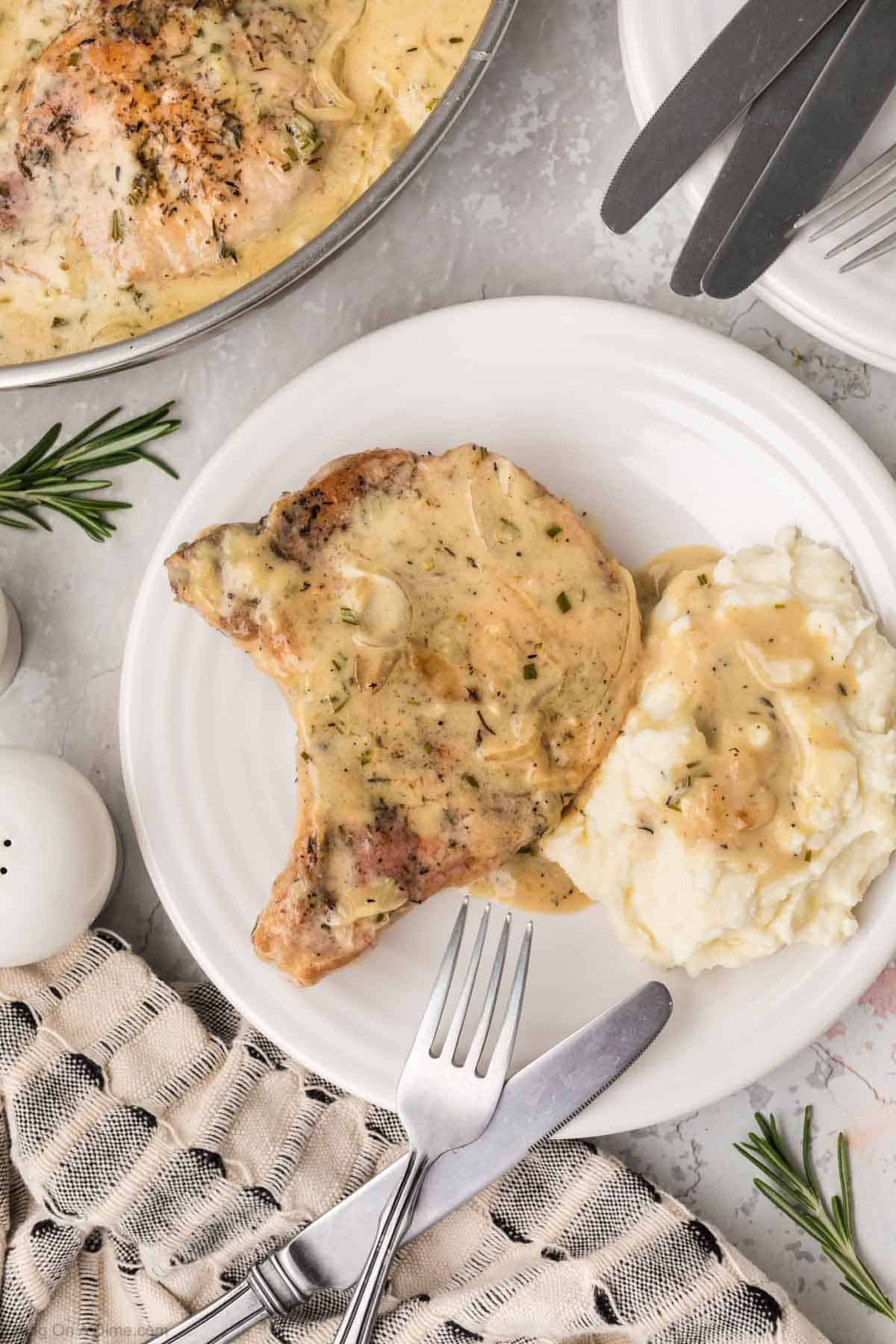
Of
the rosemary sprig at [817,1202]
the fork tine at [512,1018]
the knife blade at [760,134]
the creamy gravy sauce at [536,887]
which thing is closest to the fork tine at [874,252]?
the knife blade at [760,134]

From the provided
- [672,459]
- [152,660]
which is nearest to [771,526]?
[672,459]

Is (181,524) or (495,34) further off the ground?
(495,34)

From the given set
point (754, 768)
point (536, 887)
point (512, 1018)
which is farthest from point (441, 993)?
point (754, 768)

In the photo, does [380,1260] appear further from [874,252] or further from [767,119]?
[767,119]

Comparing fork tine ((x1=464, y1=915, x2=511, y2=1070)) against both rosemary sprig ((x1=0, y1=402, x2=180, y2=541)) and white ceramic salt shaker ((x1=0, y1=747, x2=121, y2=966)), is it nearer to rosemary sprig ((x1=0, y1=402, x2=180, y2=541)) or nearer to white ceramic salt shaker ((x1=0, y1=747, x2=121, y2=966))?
white ceramic salt shaker ((x1=0, y1=747, x2=121, y2=966))

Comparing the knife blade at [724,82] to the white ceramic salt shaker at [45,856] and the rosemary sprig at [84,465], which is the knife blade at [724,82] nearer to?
the rosemary sprig at [84,465]

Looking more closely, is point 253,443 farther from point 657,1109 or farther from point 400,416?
point 657,1109
